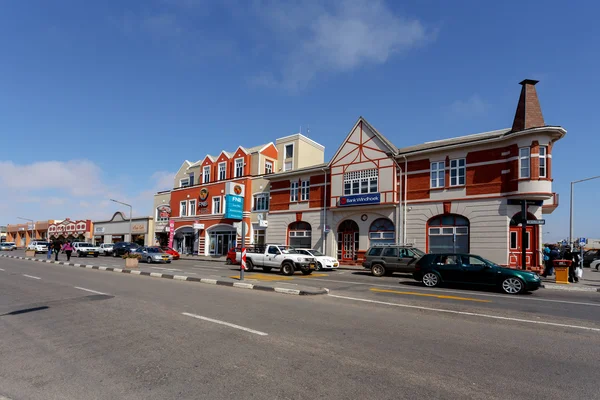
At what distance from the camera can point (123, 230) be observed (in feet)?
192

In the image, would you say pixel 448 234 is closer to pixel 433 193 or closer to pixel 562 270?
pixel 433 193

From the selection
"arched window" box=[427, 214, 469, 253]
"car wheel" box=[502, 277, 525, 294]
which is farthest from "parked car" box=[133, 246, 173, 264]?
"car wheel" box=[502, 277, 525, 294]

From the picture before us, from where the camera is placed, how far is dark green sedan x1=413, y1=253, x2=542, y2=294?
13594 mm

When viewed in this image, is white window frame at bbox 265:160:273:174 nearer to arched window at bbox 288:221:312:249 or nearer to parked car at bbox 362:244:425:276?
arched window at bbox 288:221:312:249

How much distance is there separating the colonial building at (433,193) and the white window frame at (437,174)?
7 cm

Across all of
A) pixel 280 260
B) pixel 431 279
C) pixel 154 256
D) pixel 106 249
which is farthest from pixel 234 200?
pixel 431 279

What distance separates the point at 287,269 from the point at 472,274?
9.42 meters

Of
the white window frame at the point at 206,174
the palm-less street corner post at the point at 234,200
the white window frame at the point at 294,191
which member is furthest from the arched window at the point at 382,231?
the white window frame at the point at 206,174

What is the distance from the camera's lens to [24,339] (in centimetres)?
666

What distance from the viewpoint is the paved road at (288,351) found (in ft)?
14.7

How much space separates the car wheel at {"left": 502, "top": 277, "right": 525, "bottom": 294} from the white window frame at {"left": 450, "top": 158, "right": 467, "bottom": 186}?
40.7 feet

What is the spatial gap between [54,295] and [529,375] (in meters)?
12.5

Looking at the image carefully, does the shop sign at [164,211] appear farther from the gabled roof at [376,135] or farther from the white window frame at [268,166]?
the gabled roof at [376,135]

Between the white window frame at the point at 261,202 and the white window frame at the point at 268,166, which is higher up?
the white window frame at the point at 268,166
